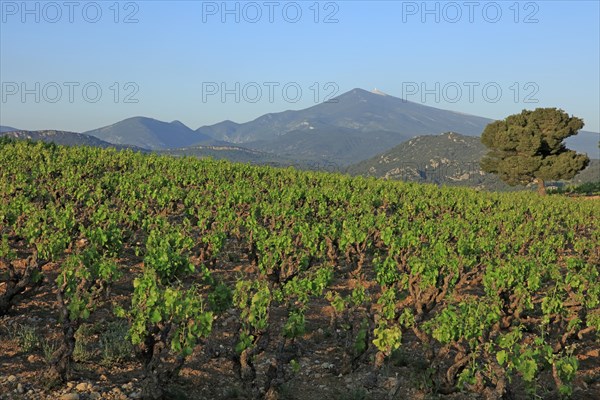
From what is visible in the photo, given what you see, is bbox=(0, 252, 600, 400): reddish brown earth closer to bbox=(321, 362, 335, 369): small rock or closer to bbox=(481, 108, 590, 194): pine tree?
bbox=(321, 362, 335, 369): small rock

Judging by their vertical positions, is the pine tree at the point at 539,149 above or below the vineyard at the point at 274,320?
above

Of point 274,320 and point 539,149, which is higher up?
point 539,149

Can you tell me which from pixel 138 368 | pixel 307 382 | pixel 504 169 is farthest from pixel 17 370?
pixel 504 169

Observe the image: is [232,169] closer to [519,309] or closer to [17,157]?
[17,157]

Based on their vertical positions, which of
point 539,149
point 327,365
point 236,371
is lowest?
point 327,365

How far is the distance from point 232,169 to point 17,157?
13.2 metres

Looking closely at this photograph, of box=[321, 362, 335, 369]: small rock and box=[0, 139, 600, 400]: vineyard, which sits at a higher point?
box=[0, 139, 600, 400]: vineyard

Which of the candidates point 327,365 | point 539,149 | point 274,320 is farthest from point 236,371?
point 539,149

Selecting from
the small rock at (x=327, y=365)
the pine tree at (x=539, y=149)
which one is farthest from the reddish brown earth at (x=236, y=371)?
the pine tree at (x=539, y=149)

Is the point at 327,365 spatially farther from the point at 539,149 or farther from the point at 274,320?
the point at 539,149

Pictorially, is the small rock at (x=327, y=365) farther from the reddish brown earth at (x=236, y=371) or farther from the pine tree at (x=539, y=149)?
the pine tree at (x=539, y=149)

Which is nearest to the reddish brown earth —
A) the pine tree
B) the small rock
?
the small rock

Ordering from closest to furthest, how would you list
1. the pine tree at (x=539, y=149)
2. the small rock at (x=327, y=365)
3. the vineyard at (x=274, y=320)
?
the vineyard at (x=274, y=320), the small rock at (x=327, y=365), the pine tree at (x=539, y=149)

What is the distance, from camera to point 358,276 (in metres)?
15.1
